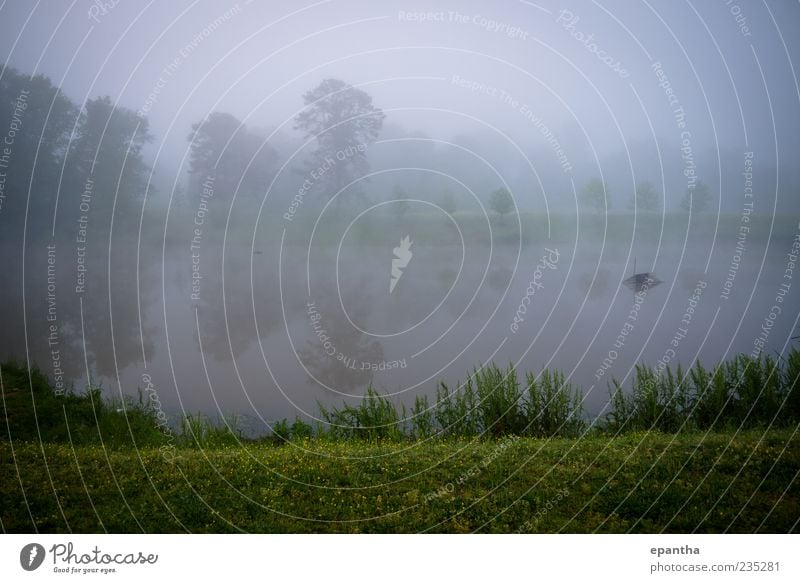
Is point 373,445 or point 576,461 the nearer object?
point 576,461

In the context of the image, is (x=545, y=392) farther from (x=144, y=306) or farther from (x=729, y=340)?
(x=144, y=306)

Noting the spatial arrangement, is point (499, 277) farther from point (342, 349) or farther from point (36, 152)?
point (36, 152)

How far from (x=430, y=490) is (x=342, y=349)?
150 inches

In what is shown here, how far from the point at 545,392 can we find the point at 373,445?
92.8 inches

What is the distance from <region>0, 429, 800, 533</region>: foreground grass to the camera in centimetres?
632

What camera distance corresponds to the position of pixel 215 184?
10.5 meters

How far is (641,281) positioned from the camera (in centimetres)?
1073

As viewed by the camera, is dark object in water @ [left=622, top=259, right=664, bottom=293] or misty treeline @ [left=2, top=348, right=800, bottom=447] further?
dark object in water @ [left=622, top=259, right=664, bottom=293]

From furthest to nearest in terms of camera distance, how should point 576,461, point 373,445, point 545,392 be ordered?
point 545,392, point 373,445, point 576,461

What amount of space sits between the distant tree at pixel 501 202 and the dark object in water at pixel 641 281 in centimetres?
213

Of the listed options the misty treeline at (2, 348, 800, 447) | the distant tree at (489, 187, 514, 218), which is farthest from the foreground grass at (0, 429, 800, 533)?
the distant tree at (489, 187, 514, 218)

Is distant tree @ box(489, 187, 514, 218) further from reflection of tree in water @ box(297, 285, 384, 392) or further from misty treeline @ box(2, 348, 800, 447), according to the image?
misty treeline @ box(2, 348, 800, 447)

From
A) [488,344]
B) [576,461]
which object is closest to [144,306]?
[488,344]

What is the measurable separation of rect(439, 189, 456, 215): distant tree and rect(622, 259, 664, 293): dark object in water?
9.49 ft
